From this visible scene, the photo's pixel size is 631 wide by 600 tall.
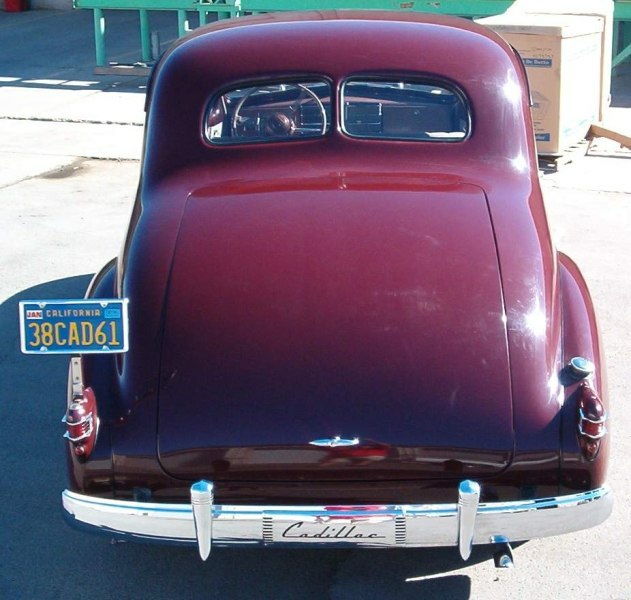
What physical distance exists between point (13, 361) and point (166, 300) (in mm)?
2235

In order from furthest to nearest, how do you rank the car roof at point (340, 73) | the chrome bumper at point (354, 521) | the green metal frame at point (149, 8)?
the green metal frame at point (149, 8), the car roof at point (340, 73), the chrome bumper at point (354, 521)

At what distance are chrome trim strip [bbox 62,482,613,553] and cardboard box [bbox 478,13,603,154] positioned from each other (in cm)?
→ 602

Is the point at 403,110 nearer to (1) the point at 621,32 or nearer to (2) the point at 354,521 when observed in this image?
(2) the point at 354,521

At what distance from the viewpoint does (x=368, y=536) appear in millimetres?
3076

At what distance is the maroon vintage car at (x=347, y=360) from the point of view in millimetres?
3072

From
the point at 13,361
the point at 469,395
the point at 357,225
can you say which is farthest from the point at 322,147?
the point at 13,361

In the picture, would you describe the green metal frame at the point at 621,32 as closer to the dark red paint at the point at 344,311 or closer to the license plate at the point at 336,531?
the dark red paint at the point at 344,311

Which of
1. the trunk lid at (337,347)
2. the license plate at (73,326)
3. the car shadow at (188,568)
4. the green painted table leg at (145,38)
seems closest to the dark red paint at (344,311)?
the trunk lid at (337,347)

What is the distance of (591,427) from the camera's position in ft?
10.1

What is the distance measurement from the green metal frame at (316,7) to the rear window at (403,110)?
773 centimetres

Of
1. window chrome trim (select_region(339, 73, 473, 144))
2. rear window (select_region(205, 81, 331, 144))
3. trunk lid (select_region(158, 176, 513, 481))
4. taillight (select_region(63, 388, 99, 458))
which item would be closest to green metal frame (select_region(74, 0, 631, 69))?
rear window (select_region(205, 81, 331, 144))

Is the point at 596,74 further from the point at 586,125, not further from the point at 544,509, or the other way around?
the point at 544,509

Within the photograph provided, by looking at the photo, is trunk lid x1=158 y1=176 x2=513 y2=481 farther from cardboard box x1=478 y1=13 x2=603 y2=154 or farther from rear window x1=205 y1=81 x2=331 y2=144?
cardboard box x1=478 y1=13 x2=603 y2=154

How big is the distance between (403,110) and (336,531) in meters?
2.12
